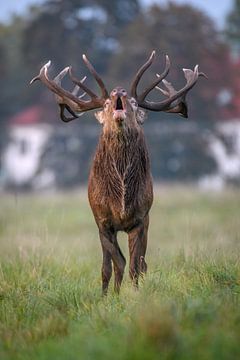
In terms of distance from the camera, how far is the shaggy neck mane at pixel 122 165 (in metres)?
9.44

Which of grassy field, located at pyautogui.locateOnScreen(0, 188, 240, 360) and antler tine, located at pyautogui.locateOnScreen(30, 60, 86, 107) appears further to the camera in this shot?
antler tine, located at pyautogui.locateOnScreen(30, 60, 86, 107)

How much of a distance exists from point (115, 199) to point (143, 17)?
3492cm

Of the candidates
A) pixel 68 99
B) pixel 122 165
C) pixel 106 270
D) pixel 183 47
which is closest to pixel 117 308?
pixel 106 270

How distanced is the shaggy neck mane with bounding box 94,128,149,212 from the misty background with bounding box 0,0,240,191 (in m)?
26.8

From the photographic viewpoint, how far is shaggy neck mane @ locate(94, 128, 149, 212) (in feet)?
31.0

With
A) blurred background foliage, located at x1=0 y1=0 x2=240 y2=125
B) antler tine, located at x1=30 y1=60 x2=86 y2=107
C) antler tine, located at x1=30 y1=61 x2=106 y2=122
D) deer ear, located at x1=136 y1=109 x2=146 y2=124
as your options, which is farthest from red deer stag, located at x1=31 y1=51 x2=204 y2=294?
blurred background foliage, located at x1=0 y1=0 x2=240 y2=125

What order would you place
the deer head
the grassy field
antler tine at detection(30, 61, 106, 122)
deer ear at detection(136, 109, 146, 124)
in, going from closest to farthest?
1. the grassy field
2. the deer head
3. deer ear at detection(136, 109, 146, 124)
4. antler tine at detection(30, 61, 106, 122)

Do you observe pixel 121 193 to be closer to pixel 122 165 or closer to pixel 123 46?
pixel 122 165

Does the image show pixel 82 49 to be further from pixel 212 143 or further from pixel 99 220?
pixel 99 220

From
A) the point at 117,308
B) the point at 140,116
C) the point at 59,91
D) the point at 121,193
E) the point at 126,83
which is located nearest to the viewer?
the point at 117,308

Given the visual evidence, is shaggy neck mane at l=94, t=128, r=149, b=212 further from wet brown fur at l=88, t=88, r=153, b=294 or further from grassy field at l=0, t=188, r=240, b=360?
grassy field at l=0, t=188, r=240, b=360

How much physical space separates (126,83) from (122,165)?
29.1 meters

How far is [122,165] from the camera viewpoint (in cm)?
952

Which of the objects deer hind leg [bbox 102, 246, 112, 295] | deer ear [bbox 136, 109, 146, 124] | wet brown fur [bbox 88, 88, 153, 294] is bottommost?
deer hind leg [bbox 102, 246, 112, 295]
